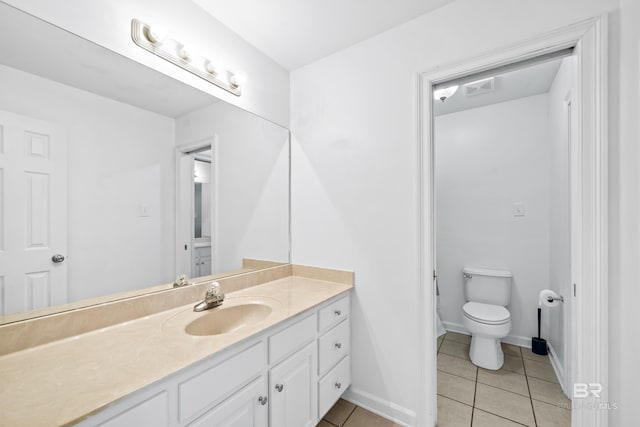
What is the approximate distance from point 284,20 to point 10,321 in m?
1.82

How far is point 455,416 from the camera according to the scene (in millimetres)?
1624

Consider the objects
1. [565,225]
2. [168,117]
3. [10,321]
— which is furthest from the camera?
[565,225]

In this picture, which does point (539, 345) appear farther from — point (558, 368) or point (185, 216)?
point (185, 216)

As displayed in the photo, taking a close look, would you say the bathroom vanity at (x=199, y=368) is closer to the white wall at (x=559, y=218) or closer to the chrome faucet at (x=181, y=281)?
the chrome faucet at (x=181, y=281)

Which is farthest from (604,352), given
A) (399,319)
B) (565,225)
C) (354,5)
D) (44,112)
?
(44,112)

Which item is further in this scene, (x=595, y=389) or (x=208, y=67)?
(x=208, y=67)

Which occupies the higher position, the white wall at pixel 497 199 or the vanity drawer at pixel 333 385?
the white wall at pixel 497 199

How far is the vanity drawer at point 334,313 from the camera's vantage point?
1.48m

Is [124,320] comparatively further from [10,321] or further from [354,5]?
[354,5]

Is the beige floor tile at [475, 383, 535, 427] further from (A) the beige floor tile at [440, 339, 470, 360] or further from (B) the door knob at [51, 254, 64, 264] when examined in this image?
(B) the door knob at [51, 254, 64, 264]

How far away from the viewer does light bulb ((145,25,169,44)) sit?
4.00ft

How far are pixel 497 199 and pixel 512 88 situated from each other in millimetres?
985

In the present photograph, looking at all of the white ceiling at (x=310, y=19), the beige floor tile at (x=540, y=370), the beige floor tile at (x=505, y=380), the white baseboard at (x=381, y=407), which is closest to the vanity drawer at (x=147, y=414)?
the white baseboard at (x=381, y=407)

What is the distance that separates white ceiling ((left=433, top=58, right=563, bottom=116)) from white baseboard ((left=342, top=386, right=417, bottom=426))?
210 cm
